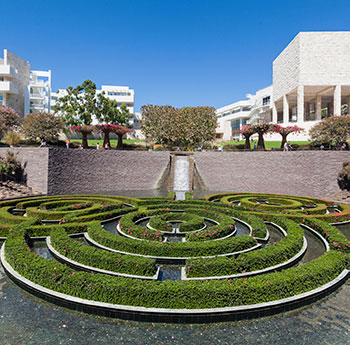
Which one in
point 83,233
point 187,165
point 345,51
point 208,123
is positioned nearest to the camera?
point 83,233

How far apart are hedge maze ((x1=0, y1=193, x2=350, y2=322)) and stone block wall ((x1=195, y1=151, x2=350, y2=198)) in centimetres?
1265

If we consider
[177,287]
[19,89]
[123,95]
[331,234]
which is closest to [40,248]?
[177,287]

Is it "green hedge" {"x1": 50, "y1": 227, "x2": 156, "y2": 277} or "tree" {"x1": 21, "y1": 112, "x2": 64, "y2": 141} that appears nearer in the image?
"green hedge" {"x1": 50, "y1": 227, "x2": 156, "y2": 277}

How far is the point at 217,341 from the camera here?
6211 millimetres

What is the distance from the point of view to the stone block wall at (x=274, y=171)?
27.9 meters

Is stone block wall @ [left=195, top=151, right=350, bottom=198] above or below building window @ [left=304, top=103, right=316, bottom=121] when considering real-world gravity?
below

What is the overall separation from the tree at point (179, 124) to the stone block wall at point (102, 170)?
18026 mm

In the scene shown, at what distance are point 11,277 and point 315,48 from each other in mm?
59490

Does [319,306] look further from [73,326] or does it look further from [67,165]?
[67,165]

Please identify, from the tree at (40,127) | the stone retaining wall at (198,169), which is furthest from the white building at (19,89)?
the stone retaining wall at (198,169)

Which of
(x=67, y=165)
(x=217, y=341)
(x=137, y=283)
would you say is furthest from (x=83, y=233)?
(x=67, y=165)

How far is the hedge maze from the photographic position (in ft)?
23.8

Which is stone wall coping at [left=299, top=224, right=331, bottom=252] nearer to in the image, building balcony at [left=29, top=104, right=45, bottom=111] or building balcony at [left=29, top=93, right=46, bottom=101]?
building balcony at [left=29, top=104, right=45, bottom=111]

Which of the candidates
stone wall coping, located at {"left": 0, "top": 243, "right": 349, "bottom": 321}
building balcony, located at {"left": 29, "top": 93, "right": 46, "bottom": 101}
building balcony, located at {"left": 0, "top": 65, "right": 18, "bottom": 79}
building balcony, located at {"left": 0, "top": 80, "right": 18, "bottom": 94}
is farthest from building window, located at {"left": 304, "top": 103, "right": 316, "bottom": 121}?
stone wall coping, located at {"left": 0, "top": 243, "right": 349, "bottom": 321}
